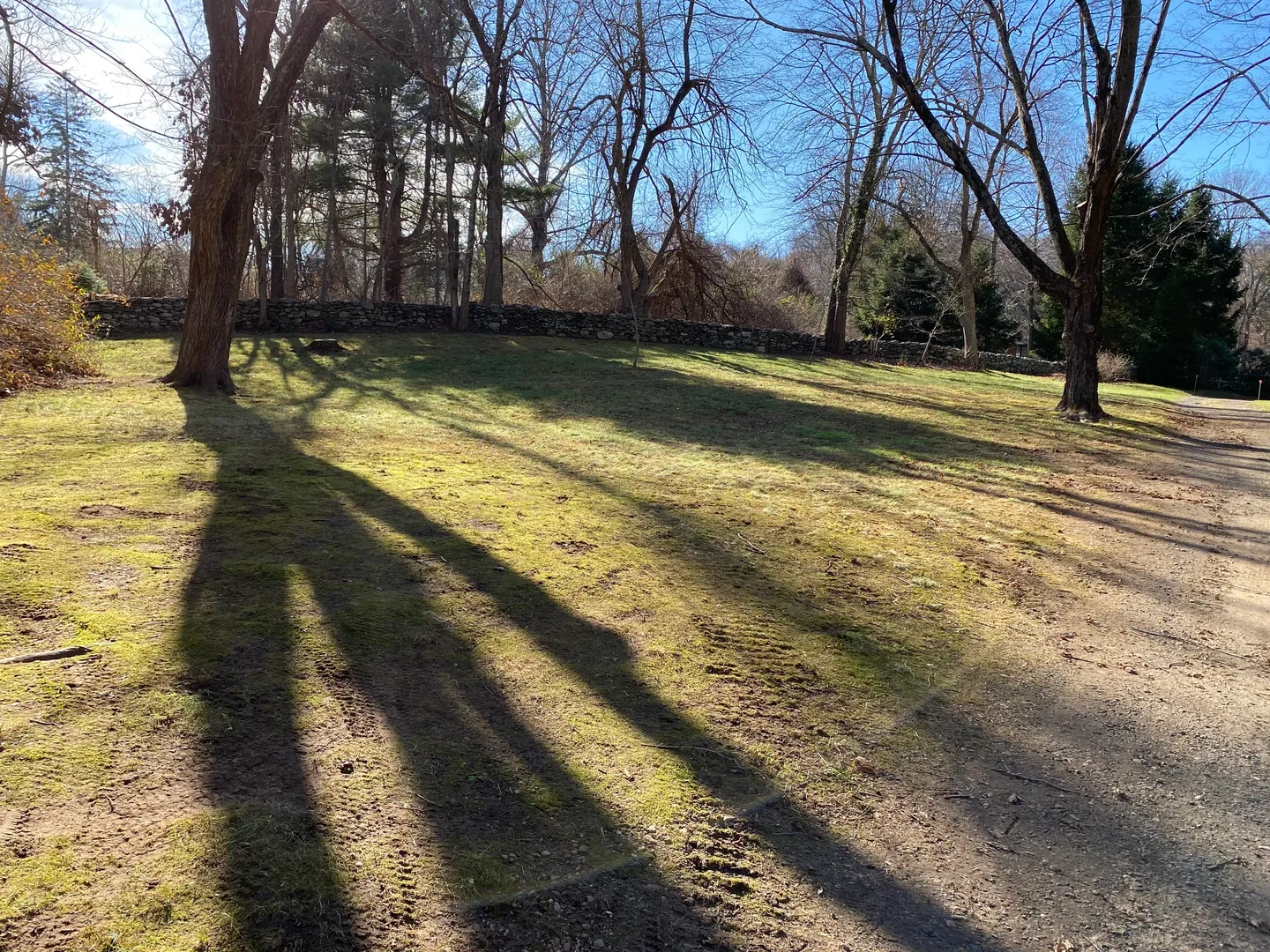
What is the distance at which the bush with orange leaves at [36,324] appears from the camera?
9.49 m

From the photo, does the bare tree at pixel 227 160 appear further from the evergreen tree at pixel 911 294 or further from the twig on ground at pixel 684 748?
the evergreen tree at pixel 911 294

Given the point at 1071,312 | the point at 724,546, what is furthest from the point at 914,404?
the point at 724,546

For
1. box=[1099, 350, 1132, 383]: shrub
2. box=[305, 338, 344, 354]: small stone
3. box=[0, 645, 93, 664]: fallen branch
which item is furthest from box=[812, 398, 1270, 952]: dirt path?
box=[1099, 350, 1132, 383]: shrub

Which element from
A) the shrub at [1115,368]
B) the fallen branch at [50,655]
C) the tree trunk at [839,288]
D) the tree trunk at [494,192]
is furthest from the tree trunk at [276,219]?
the shrub at [1115,368]

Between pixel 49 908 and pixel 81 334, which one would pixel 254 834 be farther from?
pixel 81 334

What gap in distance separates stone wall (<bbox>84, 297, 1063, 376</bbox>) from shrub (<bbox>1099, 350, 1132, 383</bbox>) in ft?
17.2

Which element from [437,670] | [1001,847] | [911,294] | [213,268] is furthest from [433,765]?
[911,294]

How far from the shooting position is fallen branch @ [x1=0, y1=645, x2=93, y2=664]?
2.68 meters

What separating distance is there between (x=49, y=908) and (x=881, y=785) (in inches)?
92.0

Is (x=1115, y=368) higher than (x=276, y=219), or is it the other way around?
(x=276, y=219)

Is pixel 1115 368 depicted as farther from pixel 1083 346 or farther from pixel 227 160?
pixel 227 160

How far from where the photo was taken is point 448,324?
19812 millimetres

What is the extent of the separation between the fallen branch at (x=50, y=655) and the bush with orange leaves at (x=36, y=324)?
7.90 meters

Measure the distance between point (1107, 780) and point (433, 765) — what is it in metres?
2.34
